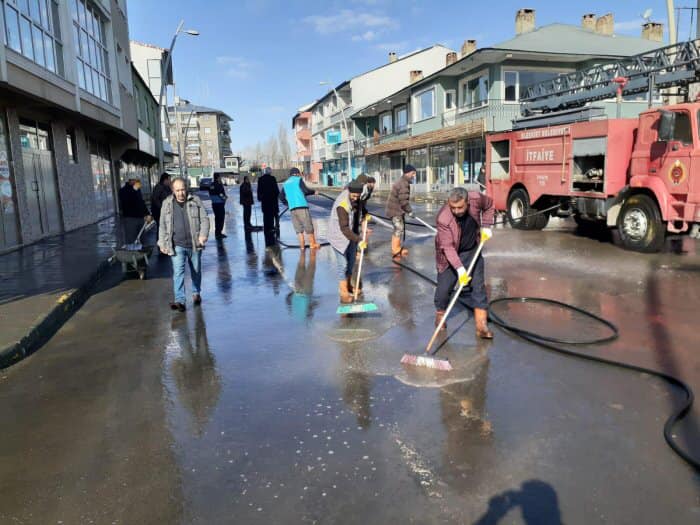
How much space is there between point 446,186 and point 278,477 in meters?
34.4

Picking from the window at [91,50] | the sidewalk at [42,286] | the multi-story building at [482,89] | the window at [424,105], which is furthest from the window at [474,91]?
the sidewalk at [42,286]

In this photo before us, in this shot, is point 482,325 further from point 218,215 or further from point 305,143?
point 305,143

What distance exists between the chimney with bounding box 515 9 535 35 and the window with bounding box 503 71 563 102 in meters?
5.05

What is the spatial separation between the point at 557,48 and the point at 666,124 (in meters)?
22.4

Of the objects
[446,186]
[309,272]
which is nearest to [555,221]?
[309,272]

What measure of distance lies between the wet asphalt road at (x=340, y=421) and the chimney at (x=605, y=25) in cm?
3320

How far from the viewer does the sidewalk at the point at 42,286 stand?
18.6 ft

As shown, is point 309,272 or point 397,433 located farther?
point 309,272

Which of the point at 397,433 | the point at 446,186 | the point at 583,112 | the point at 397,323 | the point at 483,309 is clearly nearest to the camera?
the point at 397,433

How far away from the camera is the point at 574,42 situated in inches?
1214

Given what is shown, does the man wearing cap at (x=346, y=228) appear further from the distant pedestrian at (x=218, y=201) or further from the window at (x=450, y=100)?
the window at (x=450, y=100)

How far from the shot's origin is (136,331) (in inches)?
250

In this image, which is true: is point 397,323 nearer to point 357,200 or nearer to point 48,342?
point 357,200

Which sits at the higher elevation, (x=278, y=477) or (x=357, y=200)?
(x=357, y=200)
